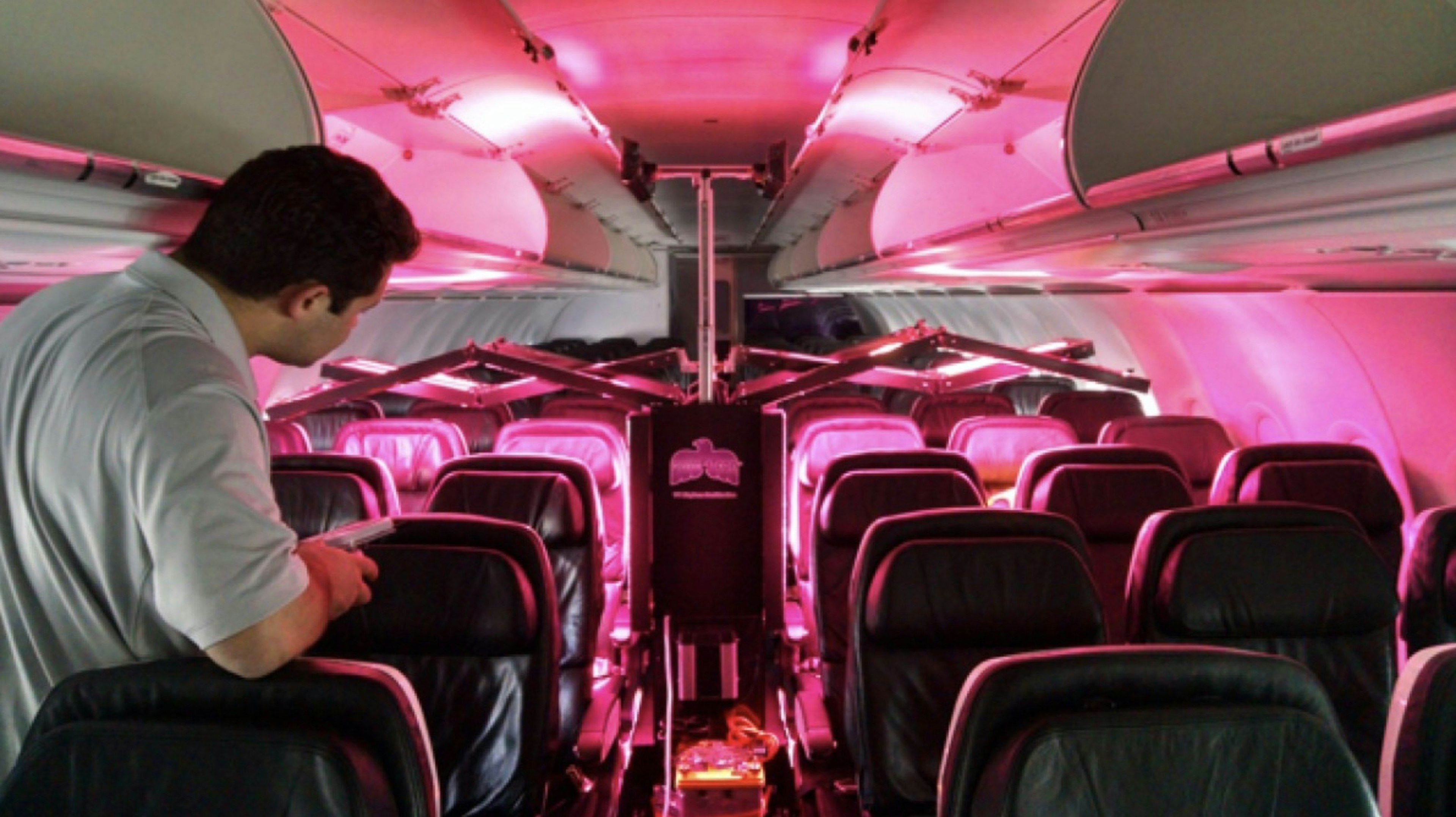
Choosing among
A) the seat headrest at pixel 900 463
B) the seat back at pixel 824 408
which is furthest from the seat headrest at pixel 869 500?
the seat back at pixel 824 408

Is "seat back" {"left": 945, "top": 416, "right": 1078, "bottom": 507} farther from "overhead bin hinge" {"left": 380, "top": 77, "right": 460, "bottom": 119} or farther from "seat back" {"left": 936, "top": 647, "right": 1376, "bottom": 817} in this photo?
"seat back" {"left": 936, "top": 647, "right": 1376, "bottom": 817}

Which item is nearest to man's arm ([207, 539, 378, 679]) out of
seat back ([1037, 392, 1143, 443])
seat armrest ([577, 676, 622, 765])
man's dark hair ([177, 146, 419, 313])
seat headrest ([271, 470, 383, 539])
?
man's dark hair ([177, 146, 419, 313])

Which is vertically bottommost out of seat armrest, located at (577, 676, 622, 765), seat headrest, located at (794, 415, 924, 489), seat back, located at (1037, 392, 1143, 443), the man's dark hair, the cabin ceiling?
seat armrest, located at (577, 676, 622, 765)

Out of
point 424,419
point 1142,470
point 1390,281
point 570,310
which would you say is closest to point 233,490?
point 1142,470

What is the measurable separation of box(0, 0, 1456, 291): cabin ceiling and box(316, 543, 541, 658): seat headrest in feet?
3.44

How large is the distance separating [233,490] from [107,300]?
15.1 inches

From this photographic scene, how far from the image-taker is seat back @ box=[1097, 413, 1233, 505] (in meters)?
6.12

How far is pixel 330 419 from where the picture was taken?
8.20 metres

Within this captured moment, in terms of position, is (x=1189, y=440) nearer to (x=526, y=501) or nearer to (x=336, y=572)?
(x=526, y=501)

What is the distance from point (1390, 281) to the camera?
4.45 m

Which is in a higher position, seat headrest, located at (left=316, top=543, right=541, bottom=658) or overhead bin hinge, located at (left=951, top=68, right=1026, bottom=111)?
overhead bin hinge, located at (left=951, top=68, right=1026, bottom=111)

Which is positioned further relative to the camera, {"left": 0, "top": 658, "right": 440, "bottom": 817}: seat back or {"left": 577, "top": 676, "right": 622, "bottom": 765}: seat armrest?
{"left": 577, "top": 676, "right": 622, "bottom": 765}: seat armrest

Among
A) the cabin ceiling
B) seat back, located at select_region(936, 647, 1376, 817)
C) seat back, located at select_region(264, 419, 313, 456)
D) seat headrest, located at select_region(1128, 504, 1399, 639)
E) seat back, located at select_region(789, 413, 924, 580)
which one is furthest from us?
seat back, located at select_region(264, 419, 313, 456)

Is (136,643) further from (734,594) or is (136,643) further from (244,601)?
(734,594)
